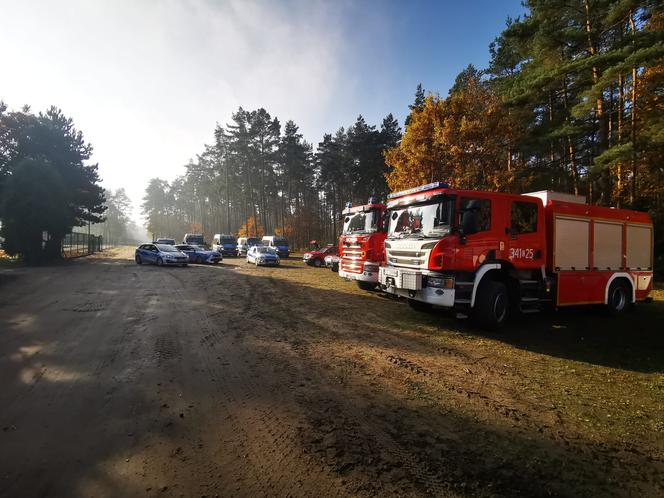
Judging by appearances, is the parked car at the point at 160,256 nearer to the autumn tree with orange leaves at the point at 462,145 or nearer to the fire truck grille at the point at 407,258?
the autumn tree with orange leaves at the point at 462,145

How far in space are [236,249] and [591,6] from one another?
31486 mm

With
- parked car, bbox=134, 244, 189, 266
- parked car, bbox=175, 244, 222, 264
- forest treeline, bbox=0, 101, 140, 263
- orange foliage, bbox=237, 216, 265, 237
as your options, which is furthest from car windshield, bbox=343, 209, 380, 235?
orange foliage, bbox=237, 216, 265, 237

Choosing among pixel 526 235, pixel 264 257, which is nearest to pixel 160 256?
pixel 264 257

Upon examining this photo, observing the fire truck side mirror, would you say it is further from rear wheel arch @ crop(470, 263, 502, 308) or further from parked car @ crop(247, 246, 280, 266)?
parked car @ crop(247, 246, 280, 266)

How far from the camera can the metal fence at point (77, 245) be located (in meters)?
30.1

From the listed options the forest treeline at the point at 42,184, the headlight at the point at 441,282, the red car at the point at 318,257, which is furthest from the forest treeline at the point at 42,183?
the headlight at the point at 441,282

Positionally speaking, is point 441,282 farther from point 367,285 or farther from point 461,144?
point 461,144

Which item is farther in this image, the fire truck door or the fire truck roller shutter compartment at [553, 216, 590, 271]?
the fire truck roller shutter compartment at [553, 216, 590, 271]

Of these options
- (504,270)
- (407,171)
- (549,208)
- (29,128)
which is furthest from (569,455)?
(29,128)

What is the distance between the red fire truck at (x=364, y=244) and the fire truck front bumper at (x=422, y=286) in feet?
10.4

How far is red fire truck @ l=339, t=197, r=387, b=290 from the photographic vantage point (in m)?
11.8

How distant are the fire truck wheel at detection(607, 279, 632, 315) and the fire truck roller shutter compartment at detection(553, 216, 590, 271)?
5.57ft

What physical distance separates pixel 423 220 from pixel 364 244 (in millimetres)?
3927

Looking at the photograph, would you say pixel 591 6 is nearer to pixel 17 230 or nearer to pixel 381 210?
pixel 381 210
